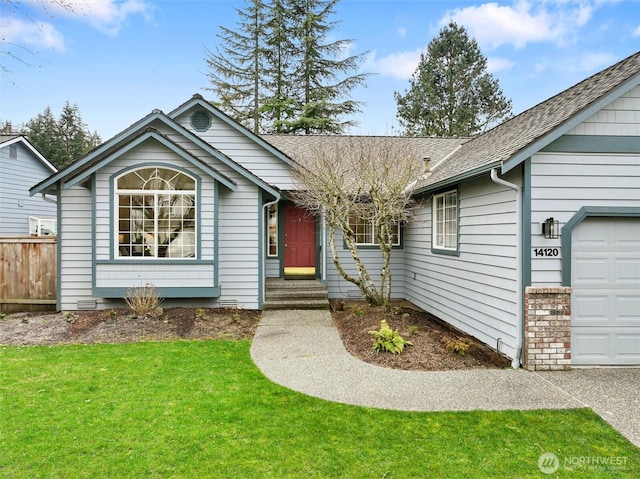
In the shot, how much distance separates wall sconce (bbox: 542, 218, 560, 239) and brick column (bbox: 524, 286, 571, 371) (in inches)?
29.9

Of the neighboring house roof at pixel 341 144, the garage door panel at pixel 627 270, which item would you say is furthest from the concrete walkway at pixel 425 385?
the neighboring house roof at pixel 341 144

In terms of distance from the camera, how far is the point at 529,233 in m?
5.25

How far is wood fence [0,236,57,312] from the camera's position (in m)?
8.77

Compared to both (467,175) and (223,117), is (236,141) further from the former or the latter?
(467,175)

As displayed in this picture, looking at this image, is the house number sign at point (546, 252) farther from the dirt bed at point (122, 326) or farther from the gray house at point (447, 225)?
the dirt bed at point (122, 326)

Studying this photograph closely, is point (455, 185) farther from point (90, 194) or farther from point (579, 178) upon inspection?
point (90, 194)

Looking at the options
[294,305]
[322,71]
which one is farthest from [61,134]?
[294,305]

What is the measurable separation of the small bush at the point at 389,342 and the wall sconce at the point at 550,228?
2638mm

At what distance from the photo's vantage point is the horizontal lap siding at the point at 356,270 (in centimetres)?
1054

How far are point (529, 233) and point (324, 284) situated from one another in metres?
5.57

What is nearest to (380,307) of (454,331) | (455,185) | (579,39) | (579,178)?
(454,331)

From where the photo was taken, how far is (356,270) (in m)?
10.7

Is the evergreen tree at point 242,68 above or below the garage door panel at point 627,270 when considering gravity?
above

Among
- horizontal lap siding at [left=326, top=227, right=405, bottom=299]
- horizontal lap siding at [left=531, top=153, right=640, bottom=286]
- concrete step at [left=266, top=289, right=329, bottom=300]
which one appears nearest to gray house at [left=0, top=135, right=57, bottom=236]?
concrete step at [left=266, top=289, right=329, bottom=300]
